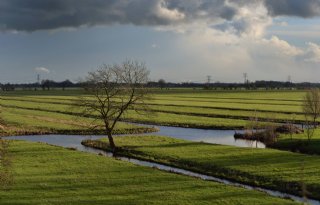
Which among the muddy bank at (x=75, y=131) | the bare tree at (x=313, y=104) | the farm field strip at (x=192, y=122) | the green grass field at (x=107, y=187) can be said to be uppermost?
the bare tree at (x=313, y=104)

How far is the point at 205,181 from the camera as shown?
1292 inches

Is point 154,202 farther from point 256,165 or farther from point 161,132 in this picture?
point 161,132

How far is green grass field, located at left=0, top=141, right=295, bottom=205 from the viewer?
27.2m

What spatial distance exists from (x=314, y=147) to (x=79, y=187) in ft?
101

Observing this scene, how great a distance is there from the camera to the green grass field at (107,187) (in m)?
27.2

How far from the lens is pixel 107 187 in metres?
30.5

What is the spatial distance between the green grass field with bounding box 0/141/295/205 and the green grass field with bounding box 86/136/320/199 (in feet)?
13.3

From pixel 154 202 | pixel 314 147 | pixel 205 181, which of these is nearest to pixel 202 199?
pixel 154 202

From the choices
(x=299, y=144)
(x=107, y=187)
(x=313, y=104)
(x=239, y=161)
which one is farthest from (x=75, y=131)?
(x=107, y=187)

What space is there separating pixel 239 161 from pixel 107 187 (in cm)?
1537

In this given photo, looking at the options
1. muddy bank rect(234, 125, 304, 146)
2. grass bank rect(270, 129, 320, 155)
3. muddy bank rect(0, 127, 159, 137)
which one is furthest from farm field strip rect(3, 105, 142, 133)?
grass bank rect(270, 129, 320, 155)

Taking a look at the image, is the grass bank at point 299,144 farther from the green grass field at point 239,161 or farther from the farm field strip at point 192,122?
the farm field strip at point 192,122

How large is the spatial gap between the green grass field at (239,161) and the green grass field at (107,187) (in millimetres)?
4064

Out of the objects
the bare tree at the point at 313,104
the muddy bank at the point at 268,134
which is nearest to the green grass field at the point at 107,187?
the muddy bank at the point at 268,134
